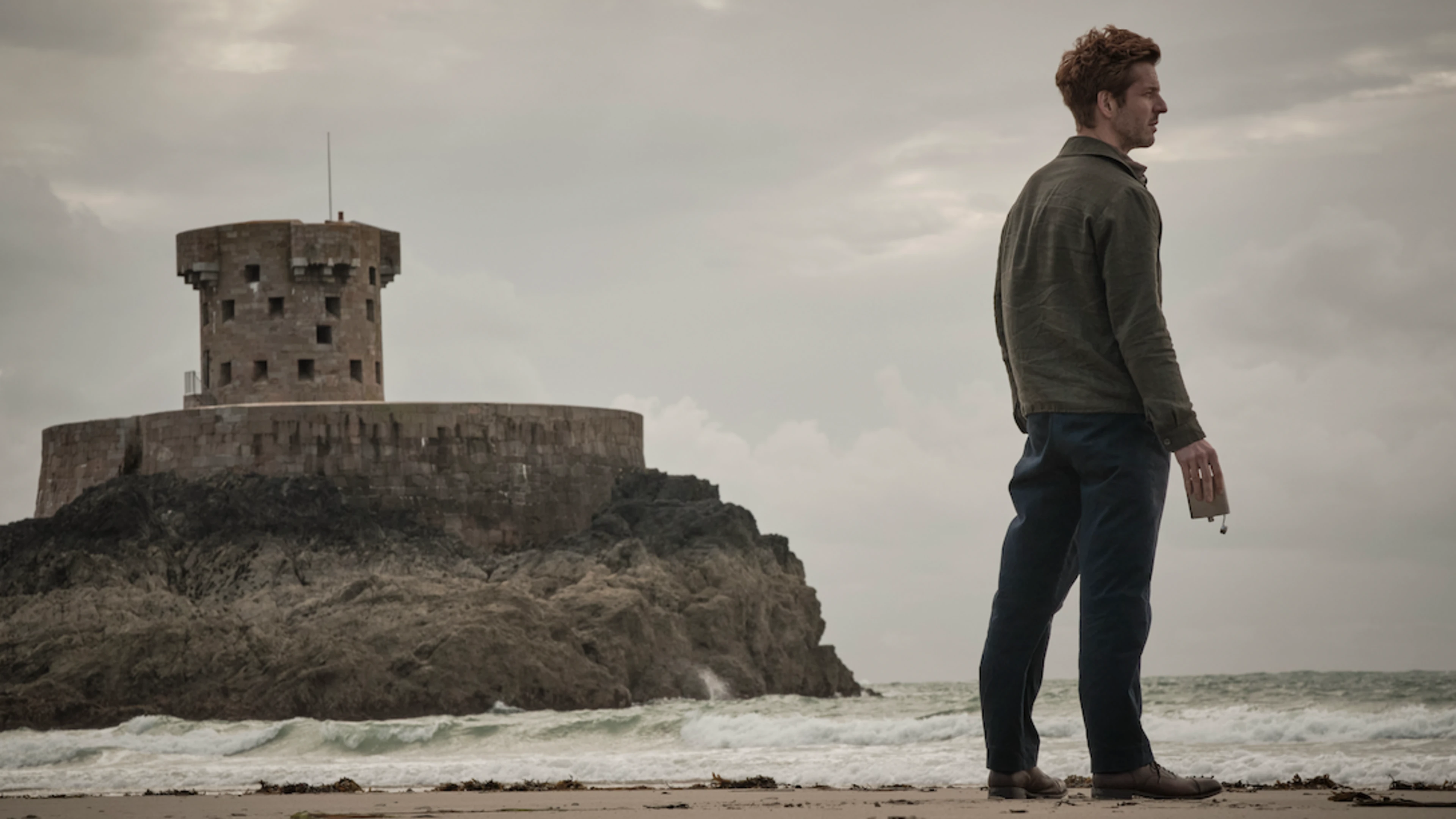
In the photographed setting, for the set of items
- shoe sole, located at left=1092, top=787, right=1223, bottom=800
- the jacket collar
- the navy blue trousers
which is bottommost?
shoe sole, located at left=1092, top=787, right=1223, bottom=800

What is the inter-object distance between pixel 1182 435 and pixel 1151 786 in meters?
0.98

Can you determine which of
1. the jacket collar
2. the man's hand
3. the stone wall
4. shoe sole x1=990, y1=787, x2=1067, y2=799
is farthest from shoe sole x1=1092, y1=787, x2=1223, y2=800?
the stone wall

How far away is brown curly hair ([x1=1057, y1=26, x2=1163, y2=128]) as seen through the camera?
477cm

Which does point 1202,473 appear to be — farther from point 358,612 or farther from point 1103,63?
point 358,612

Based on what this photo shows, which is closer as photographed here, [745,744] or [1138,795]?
[1138,795]

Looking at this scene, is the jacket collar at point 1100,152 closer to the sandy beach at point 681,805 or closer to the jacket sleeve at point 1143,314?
the jacket sleeve at point 1143,314

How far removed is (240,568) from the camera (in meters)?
25.0

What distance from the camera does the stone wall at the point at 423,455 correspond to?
26203 mm

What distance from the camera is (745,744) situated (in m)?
16.9

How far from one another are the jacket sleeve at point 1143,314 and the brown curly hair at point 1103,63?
38 centimetres

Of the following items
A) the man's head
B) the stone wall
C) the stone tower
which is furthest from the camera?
the stone tower

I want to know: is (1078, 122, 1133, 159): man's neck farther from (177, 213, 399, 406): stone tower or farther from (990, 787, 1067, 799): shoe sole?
(177, 213, 399, 406): stone tower

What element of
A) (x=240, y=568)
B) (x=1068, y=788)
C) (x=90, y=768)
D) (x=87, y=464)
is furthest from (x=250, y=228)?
(x=1068, y=788)

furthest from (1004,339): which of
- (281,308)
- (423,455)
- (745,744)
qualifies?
(281,308)
